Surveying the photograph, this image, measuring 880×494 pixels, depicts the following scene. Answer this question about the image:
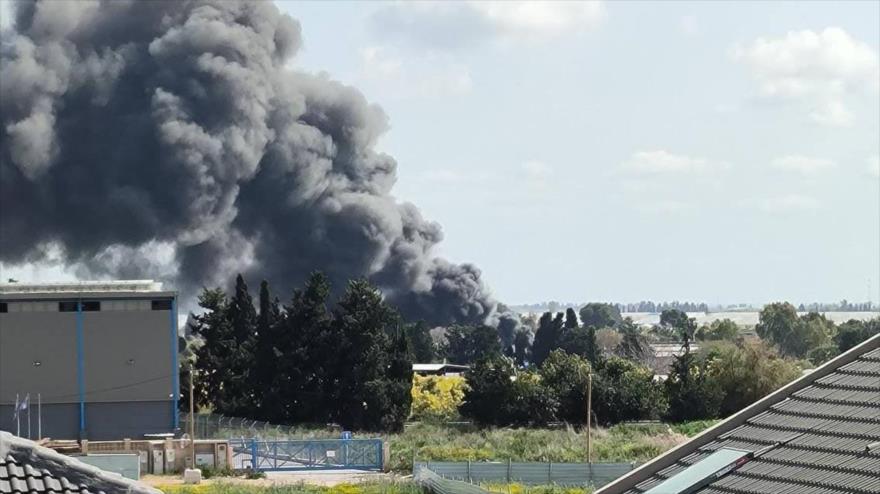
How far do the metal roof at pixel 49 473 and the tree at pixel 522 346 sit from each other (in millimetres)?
91941

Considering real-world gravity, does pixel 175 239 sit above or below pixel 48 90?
below

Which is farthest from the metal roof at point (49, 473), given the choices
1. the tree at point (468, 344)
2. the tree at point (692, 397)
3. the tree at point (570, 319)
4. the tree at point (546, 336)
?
the tree at point (570, 319)

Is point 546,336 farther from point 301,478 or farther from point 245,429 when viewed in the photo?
point 301,478

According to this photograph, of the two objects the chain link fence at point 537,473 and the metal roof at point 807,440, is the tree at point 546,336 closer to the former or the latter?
the chain link fence at point 537,473

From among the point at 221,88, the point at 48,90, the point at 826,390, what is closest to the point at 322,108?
the point at 221,88

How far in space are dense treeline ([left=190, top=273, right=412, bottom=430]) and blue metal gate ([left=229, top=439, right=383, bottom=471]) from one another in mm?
8697

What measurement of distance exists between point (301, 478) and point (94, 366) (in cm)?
1075

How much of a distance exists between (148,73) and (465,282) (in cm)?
2740

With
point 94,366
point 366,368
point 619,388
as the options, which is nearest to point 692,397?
point 619,388

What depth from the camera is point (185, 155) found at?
101250 mm

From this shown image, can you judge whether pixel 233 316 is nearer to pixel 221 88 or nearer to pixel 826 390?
pixel 826 390

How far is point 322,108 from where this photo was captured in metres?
111

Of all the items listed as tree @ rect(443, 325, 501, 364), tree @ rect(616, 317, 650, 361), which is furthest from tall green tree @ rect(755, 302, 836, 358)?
tree @ rect(616, 317, 650, 361)

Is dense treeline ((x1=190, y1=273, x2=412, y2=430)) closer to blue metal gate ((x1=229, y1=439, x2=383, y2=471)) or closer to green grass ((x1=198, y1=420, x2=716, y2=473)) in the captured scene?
green grass ((x1=198, y1=420, x2=716, y2=473))
